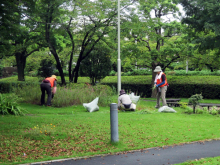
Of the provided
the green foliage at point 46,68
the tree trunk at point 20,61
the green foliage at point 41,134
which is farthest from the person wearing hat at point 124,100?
the tree trunk at point 20,61

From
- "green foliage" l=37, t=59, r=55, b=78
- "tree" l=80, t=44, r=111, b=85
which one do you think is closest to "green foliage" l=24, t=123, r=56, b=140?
"tree" l=80, t=44, r=111, b=85

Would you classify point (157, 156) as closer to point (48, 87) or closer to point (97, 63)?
point (48, 87)

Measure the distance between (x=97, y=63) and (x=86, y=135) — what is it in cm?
1563

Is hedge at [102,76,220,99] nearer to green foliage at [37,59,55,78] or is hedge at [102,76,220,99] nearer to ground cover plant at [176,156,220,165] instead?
green foliage at [37,59,55,78]

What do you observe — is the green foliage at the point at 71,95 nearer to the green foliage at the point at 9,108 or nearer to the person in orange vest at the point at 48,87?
the person in orange vest at the point at 48,87

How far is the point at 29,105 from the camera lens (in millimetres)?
15234

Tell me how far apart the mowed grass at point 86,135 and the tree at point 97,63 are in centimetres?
1243

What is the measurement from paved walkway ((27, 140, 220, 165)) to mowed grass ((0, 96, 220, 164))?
0.31 metres

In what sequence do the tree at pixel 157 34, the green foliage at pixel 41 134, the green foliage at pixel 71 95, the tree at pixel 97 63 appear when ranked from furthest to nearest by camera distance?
the tree at pixel 97 63
the tree at pixel 157 34
the green foliage at pixel 71 95
the green foliage at pixel 41 134

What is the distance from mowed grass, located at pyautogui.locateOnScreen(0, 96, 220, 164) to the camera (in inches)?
261

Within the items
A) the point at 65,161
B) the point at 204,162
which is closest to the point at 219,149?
the point at 204,162

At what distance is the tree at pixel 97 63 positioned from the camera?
23.1 meters

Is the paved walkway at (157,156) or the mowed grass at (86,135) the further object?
the mowed grass at (86,135)

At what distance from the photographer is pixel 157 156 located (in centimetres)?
637
